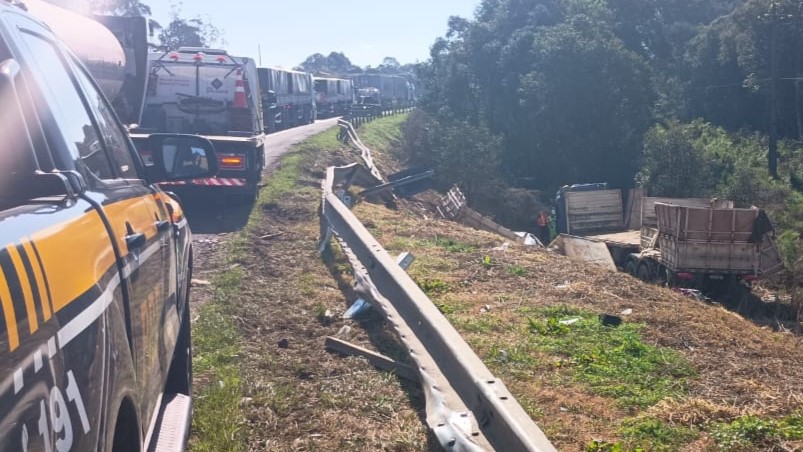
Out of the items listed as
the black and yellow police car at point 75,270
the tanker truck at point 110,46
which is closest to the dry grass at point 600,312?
the black and yellow police car at point 75,270

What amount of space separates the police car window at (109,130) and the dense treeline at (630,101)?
3248cm

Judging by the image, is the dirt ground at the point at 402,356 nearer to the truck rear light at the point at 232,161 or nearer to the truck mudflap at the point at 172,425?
the truck mudflap at the point at 172,425

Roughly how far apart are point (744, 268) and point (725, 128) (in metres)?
30.6

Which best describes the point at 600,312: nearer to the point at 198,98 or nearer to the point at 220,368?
the point at 220,368

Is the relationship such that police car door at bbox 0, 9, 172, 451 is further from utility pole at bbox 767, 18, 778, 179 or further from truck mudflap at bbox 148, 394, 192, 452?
utility pole at bbox 767, 18, 778, 179

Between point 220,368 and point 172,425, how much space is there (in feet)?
6.82

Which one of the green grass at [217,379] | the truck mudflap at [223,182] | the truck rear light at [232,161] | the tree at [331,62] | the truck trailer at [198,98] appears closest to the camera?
the green grass at [217,379]

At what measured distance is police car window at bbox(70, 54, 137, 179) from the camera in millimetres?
4012

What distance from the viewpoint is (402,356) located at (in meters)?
6.10

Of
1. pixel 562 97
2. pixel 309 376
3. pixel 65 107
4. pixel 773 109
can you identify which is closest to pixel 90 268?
pixel 65 107

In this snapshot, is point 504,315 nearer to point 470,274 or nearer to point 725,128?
point 470,274

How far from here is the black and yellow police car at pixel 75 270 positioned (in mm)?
1851

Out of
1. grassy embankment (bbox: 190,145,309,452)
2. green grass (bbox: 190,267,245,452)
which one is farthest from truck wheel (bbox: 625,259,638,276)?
green grass (bbox: 190,267,245,452)

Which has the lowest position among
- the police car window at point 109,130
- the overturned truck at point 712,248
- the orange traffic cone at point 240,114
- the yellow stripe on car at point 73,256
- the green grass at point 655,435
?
the overturned truck at point 712,248
